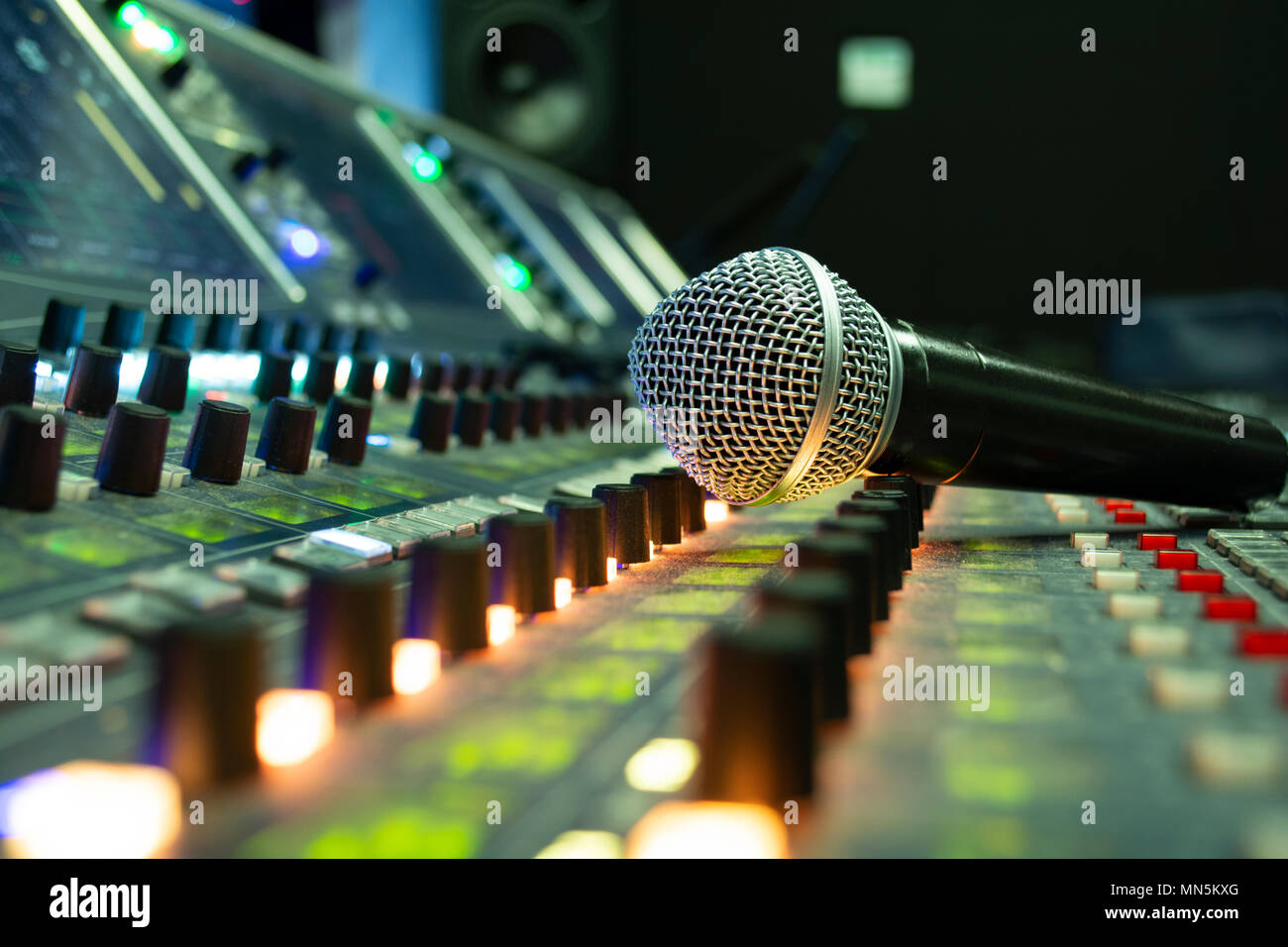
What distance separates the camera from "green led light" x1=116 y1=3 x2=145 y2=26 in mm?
1774

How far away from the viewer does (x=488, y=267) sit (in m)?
2.73

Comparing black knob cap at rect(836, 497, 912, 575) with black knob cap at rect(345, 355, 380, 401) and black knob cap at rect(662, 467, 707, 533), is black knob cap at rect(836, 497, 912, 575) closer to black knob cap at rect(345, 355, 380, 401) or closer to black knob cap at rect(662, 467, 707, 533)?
black knob cap at rect(662, 467, 707, 533)

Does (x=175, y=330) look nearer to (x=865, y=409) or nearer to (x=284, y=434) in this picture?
(x=284, y=434)

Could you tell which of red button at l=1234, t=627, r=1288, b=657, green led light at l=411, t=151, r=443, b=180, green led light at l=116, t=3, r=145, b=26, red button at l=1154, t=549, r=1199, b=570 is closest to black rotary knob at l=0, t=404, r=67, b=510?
red button at l=1234, t=627, r=1288, b=657

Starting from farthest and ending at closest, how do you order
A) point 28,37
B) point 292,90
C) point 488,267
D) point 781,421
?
1. point 488,267
2. point 292,90
3. point 28,37
4. point 781,421

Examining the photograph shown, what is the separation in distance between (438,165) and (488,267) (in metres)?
0.41

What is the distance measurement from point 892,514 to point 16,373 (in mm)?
841

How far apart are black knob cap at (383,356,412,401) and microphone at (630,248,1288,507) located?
664 mm

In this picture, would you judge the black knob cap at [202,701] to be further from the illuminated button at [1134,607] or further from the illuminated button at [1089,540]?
the illuminated button at [1089,540]

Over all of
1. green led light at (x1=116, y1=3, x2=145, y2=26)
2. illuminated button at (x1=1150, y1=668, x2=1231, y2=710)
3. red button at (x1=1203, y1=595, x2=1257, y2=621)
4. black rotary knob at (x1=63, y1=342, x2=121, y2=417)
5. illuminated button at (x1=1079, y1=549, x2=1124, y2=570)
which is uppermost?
green led light at (x1=116, y1=3, x2=145, y2=26)

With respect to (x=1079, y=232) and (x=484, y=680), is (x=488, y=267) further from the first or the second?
(x=1079, y=232)

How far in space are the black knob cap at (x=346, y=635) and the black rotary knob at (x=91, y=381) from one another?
598 mm
